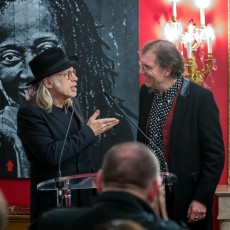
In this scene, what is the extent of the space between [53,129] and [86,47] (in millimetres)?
2204

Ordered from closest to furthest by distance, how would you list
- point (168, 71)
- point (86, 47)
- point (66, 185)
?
point (66, 185), point (168, 71), point (86, 47)

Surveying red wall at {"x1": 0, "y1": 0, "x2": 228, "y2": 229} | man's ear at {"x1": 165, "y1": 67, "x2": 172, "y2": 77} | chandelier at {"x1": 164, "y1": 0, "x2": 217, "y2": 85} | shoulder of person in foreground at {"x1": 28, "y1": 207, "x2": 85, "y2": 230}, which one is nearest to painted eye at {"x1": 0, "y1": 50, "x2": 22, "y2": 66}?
red wall at {"x1": 0, "y1": 0, "x2": 228, "y2": 229}

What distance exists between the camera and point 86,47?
5496 mm

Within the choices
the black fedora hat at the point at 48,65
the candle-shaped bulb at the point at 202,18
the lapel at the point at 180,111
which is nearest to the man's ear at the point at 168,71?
the lapel at the point at 180,111

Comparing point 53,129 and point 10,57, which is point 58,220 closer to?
point 53,129

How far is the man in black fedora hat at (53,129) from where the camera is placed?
3291 mm

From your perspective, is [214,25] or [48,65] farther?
[214,25]

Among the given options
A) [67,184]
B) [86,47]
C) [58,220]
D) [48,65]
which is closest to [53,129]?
[48,65]

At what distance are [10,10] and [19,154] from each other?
1166mm

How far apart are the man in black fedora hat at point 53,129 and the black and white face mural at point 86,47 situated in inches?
76.5

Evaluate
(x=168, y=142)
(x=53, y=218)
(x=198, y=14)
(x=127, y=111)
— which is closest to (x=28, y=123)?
(x=168, y=142)

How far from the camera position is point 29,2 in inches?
217

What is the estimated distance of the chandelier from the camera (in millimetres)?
5289

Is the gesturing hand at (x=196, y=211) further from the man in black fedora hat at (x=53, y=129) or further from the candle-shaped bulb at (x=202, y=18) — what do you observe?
the candle-shaped bulb at (x=202, y=18)
